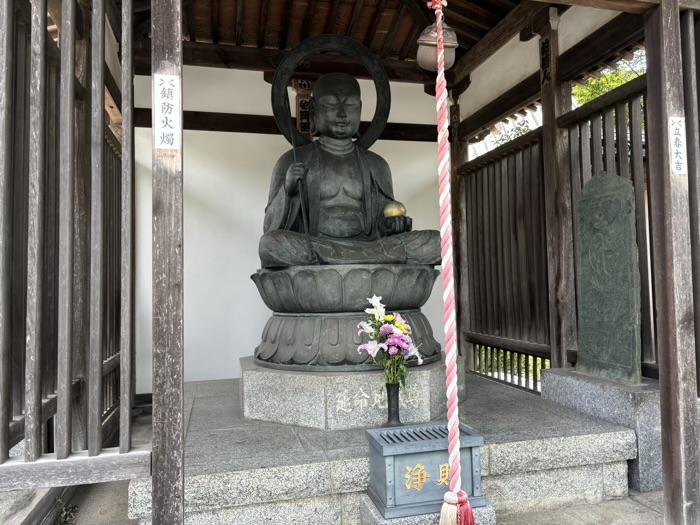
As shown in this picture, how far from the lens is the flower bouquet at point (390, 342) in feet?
9.09

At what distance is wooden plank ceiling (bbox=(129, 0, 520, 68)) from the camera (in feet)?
16.7

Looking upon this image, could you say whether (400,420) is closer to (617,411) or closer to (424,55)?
(617,411)

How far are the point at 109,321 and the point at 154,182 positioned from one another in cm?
268

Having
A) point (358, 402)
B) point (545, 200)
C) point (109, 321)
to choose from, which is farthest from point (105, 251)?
point (545, 200)

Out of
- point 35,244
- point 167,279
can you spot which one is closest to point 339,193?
point 167,279

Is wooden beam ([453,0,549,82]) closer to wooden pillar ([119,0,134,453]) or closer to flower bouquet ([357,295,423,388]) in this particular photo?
flower bouquet ([357,295,423,388])

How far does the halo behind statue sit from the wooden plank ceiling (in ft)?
4.52

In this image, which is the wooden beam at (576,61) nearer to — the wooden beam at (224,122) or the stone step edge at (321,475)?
the wooden beam at (224,122)

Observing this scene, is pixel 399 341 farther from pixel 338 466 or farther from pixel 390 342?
pixel 338 466

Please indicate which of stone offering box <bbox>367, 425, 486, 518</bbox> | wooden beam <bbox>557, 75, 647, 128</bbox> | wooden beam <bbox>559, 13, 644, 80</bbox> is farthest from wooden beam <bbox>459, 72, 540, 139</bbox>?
stone offering box <bbox>367, 425, 486, 518</bbox>

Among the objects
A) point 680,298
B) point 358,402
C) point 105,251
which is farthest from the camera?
point 105,251

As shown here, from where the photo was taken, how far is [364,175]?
4191 mm

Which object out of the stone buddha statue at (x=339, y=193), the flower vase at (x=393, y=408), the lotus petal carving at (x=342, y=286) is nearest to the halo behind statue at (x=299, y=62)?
the stone buddha statue at (x=339, y=193)

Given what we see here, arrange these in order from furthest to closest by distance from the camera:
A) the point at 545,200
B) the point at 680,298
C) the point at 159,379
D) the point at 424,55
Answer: the point at 545,200
the point at 680,298
the point at 424,55
the point at 159,379
